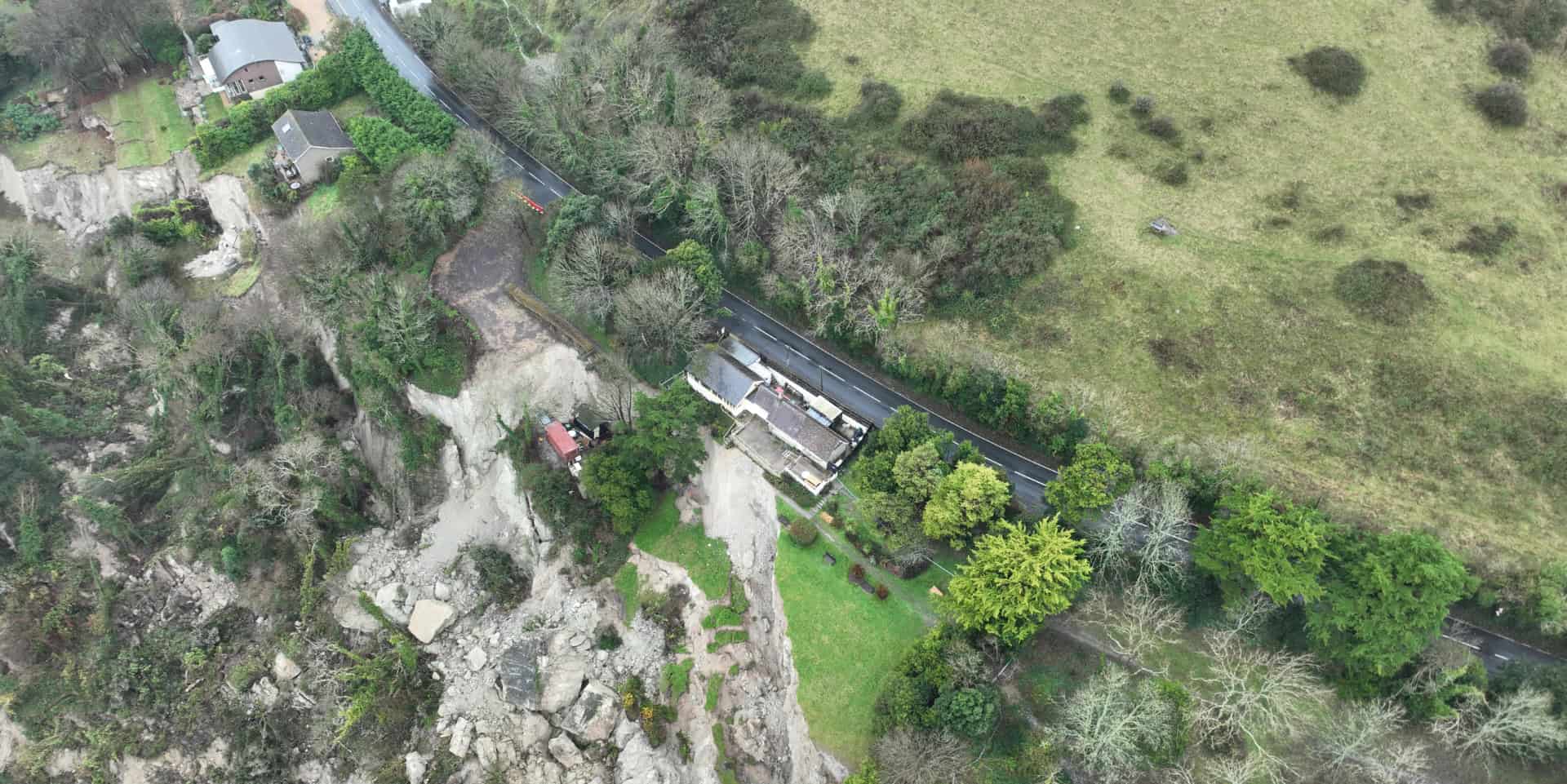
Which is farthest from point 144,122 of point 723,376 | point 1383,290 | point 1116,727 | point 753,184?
point 1383,290

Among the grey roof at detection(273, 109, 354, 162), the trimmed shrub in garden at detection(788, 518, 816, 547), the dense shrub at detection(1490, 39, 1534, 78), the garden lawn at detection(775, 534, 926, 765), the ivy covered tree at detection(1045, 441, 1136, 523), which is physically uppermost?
the dense shrub at detection(1490, 39, 1534, 78)

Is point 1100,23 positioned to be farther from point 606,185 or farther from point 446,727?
point 446,727

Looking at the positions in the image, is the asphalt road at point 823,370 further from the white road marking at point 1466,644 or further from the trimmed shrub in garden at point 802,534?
the trimmed shrub in garden at point 802,534

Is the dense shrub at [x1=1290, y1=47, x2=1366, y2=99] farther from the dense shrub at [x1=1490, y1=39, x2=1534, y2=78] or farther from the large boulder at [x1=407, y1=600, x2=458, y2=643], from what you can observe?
the large boulder at [x1=407, y1=600, x2=458, y2=643]

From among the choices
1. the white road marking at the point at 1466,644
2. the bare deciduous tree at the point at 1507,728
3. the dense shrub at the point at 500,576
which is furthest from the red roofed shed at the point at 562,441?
the white road marking at the point at 1466,644

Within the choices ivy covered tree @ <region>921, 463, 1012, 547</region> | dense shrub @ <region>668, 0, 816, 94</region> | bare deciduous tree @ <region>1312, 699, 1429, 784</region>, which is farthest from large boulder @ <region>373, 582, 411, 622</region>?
bare deciduous tree @ <region>1312, 699, 1429, 784</region>

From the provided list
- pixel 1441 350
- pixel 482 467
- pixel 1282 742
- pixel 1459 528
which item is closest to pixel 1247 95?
pixel 1441 350

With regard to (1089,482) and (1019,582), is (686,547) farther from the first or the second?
(1089,482)
